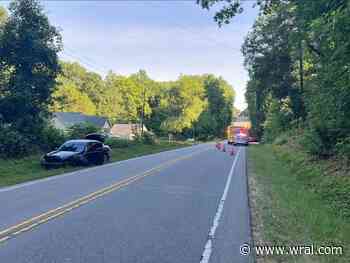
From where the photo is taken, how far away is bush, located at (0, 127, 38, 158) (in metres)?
24.6

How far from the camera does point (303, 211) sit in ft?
33.5

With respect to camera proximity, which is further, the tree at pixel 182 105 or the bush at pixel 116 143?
the tree at pixel 182 105

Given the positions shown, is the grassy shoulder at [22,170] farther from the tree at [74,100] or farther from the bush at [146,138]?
the tree at [74,100]

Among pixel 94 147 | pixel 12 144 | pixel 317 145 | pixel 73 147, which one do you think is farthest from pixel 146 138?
pixel 317 145

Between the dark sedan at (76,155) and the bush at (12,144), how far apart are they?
3.15m

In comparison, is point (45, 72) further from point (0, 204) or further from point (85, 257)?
point (85, 257)

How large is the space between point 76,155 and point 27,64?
938cm

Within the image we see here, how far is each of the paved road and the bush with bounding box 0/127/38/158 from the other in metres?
9.88

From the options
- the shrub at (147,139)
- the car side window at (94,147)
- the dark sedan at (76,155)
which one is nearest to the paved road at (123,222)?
the dark sedan at (76,155)

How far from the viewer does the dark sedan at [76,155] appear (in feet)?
71.1

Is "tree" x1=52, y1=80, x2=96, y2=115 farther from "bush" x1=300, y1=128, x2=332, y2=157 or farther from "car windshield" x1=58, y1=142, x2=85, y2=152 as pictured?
"bush" x1=300, y1=128, x2=332, y2=157

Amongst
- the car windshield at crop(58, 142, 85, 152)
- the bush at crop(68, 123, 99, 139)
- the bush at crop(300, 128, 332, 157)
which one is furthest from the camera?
the bush at crop(68, 123, 99, 139)

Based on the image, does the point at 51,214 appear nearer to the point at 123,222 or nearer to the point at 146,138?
the point at 123,222

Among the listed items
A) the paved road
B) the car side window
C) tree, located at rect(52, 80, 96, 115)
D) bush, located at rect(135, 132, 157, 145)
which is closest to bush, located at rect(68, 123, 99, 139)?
the car side window
